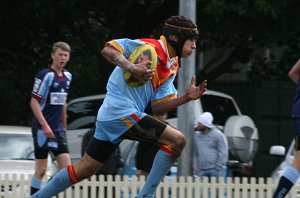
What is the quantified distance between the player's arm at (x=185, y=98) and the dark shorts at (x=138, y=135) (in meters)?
0.25

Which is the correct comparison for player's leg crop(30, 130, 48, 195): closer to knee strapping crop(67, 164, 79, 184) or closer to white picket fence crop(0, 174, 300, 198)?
white picket fence crop(0, 174, 300, 198)

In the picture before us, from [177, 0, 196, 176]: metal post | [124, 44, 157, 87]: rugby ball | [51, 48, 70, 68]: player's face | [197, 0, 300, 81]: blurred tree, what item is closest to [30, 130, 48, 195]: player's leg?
[51, 48, 70, 68]: player's face

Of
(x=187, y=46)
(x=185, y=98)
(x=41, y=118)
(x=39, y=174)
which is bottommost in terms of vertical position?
(x=39, y=174)

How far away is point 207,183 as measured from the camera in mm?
11328

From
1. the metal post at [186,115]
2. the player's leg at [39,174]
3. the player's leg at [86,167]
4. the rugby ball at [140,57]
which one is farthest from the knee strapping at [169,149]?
the metal post at [186,115]

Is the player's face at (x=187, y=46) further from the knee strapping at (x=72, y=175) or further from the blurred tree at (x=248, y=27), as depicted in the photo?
the blurred tree at (x=248, y=27)

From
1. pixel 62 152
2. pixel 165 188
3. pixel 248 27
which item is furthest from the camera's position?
pixel 248 27

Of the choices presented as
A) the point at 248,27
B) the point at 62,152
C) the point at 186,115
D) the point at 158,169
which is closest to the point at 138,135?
the point at 158,169

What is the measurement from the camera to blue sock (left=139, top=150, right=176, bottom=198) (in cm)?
800

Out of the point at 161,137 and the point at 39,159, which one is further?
the point at 39,159

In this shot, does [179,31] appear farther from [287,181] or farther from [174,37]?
[287,181]

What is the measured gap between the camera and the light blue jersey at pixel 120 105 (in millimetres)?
7938

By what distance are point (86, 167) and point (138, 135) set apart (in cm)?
52

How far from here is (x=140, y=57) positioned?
7.83 m
